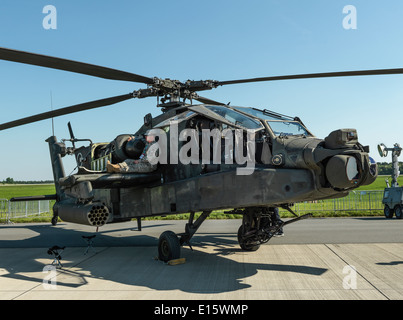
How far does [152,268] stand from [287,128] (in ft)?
13.4

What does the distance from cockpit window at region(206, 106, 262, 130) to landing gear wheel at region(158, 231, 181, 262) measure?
3.04m

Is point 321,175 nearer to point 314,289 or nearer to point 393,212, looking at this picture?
point 314,289

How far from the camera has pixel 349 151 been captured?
5.88 m

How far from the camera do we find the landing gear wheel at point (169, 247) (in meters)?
8.34

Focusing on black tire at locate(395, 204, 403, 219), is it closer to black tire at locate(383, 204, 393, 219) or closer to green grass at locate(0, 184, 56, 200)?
black tire at locate(383, 204, 393, 219)

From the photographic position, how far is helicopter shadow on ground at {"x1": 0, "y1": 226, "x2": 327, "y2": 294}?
6684 millimetres

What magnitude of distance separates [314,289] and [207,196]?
2.72 metres

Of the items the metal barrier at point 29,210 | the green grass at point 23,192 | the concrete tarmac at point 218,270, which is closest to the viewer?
the concrete tarmac at point 218,270

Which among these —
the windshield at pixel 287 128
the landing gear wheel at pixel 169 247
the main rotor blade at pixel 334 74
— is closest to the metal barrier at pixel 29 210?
the landing gear wheel at pixel 169 247

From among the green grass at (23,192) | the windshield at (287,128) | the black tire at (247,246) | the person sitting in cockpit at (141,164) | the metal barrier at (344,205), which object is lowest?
the green grass at (23,192)

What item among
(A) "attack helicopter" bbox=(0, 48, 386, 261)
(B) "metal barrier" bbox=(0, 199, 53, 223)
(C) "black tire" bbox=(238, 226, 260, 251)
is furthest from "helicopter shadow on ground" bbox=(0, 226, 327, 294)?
(B) "metal barrier" bbox=(0, 199, 53, 223)

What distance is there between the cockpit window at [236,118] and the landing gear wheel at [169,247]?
3035 mm

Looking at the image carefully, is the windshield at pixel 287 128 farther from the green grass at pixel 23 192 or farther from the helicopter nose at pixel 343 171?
the green grass at pixel 23 192
